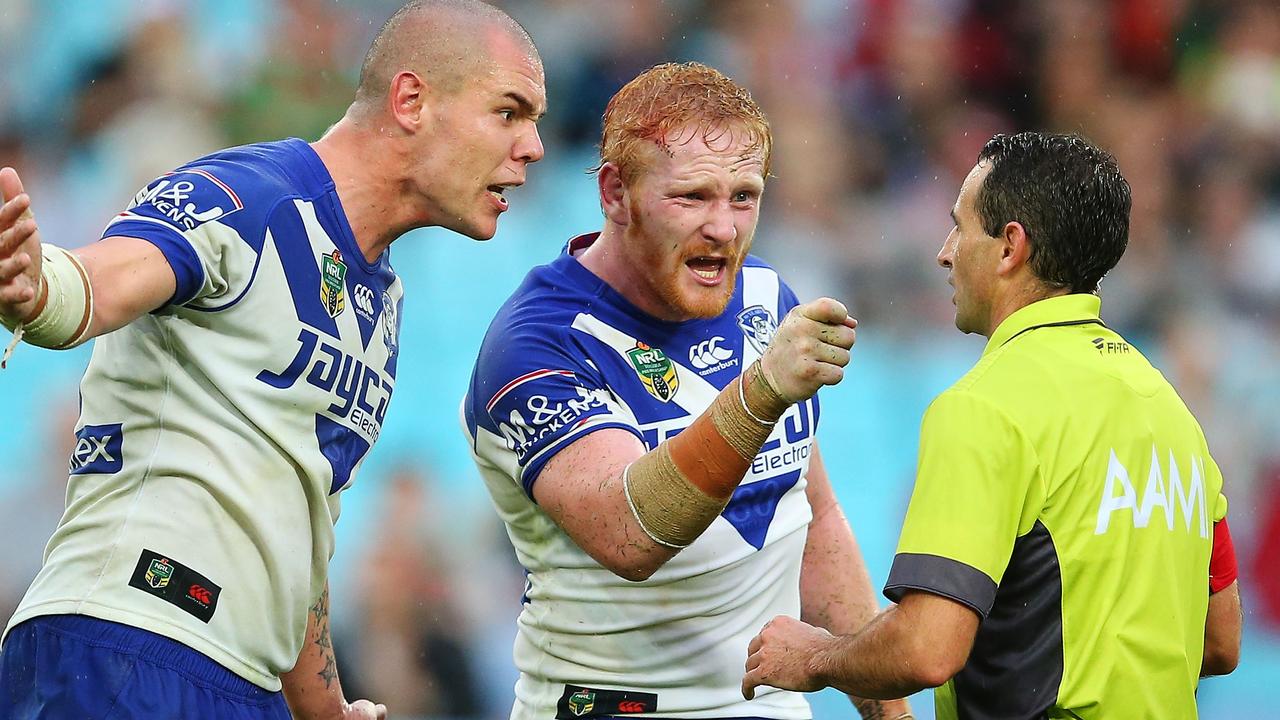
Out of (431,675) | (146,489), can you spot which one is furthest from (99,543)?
(431,675)

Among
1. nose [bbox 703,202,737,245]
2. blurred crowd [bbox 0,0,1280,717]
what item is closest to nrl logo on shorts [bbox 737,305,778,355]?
nose [bbox 703,202,737,245]

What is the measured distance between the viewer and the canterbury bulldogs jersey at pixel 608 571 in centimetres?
421

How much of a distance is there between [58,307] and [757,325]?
83.0 inches

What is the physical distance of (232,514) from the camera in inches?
148

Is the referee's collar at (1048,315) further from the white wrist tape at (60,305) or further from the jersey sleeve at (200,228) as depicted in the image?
the white wrist tape at (60,305)

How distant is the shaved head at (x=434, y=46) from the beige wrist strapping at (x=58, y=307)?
3.88ft

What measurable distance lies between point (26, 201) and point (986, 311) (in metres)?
2.18

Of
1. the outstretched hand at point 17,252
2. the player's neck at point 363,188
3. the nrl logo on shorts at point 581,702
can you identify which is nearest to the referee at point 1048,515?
the nrl logo on shorts at point 581,702

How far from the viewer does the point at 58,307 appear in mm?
3158

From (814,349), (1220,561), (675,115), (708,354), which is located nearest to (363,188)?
(675,115)

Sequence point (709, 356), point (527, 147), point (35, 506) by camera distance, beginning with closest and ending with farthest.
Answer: point (527, 147) → point (709, 356) → point (35, 506)

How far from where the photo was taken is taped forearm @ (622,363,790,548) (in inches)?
138

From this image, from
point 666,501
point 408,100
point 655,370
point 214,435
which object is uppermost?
point 408,100

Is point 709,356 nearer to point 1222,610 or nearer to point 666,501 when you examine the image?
point 666,501
